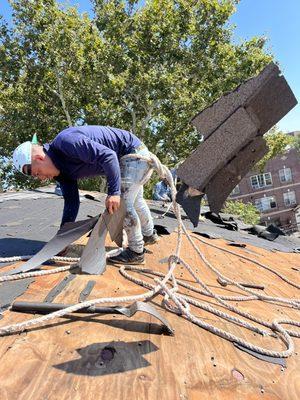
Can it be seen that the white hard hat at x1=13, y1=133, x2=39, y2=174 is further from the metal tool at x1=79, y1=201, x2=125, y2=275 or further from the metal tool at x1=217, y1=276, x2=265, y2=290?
the metal tool at x1=217, y1=276, x2=265, y2=290

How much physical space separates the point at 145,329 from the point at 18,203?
580 cm

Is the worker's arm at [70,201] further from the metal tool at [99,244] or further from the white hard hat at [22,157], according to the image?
the white hard hat at [22,157]

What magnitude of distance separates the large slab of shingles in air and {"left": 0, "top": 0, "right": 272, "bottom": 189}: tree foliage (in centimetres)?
1300

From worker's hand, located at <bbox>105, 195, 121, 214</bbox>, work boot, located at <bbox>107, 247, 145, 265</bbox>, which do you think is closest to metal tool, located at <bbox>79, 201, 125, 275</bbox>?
worker's hand, located at <bbox>105, 195, 121, 214</bbox>

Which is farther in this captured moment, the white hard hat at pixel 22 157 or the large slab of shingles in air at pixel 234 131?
the large slab of shingles in air at pixel 234 131

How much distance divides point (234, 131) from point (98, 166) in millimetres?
1462

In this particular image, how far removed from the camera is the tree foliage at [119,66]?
1664 cm

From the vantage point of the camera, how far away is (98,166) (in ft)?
10.9

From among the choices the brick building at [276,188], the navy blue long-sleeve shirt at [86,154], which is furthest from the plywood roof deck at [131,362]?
the brick building at [276,188]

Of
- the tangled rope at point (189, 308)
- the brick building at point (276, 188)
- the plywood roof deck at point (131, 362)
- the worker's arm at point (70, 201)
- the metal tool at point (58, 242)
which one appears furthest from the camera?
the brick building at point (276, 188)

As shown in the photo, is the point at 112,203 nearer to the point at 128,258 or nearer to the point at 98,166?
the point at 98,166

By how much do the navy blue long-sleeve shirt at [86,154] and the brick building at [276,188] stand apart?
3725 cm

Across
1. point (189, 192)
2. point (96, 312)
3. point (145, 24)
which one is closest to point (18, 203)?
point (189, 192)

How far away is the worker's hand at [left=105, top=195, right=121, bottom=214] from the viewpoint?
10.3ft
